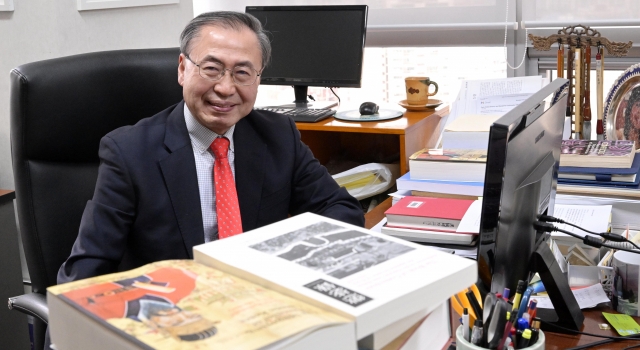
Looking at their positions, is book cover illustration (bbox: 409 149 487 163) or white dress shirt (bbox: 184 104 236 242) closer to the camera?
white dress shirt (bbox: 184 104 236 242)

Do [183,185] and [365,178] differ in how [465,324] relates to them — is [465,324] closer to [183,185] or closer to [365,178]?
[183,185]

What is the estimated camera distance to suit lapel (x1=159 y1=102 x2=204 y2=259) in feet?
4.67

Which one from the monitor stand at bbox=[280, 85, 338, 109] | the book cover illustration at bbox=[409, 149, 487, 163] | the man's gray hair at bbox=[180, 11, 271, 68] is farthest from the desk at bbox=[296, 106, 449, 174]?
the man's gray hair at bbox=[180, 11, 271, 68]

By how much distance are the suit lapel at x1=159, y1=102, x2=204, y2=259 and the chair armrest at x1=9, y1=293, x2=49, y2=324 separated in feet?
0.99

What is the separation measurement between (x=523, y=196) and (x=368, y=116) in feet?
3.87

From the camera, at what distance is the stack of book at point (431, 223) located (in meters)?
1.29

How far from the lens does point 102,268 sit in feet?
4.38

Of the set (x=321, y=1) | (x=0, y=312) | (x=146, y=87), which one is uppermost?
(x=321, y=1)

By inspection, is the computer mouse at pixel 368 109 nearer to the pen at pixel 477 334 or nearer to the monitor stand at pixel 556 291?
the monitor stand at pixel 556 291

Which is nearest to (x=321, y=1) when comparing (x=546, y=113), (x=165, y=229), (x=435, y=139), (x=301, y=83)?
(x=301, y=83)

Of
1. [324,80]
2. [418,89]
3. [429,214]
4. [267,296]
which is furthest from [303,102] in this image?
[267,296]

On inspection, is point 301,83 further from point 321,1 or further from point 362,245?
point 362,245

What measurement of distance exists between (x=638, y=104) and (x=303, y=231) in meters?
1.46

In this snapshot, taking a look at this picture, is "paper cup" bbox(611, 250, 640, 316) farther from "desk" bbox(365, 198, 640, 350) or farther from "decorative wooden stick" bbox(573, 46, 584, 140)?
"decorative wooden stick" bbox(573, 46, 584, 140)
